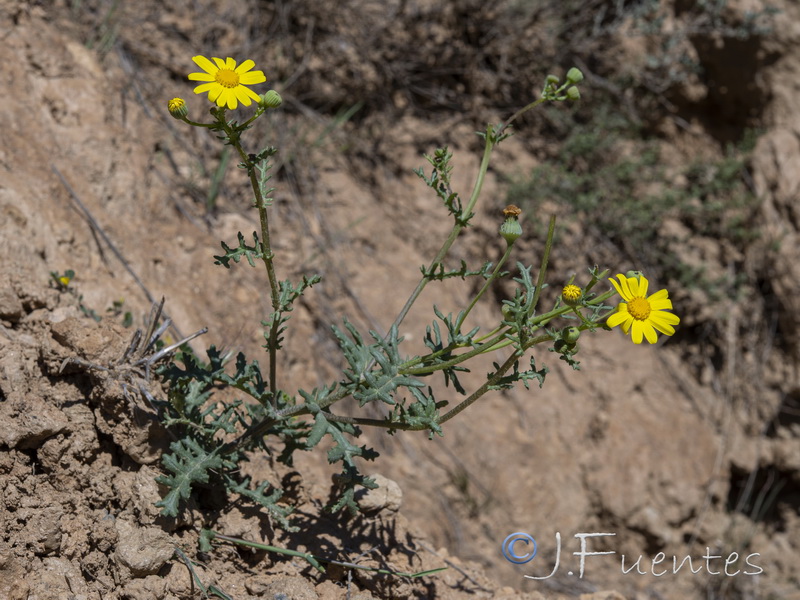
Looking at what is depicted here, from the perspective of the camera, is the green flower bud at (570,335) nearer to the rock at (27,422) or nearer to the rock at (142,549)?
the rock at (142,549)

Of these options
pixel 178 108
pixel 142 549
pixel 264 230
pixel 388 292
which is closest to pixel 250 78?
pixel 178 108

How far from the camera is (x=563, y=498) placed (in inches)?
187

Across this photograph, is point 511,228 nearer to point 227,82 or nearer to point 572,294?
point 572,294

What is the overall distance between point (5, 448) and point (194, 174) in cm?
219

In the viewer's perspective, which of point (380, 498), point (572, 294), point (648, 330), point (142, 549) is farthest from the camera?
point (380, 498)

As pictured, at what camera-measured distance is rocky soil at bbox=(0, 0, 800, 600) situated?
244cm

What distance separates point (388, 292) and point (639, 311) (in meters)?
2.72

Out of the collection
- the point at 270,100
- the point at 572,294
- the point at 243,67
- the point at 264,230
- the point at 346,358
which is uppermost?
the point at 243,67

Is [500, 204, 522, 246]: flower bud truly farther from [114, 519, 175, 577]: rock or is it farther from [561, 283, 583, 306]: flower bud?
[114, 519, 175, 577]: rock

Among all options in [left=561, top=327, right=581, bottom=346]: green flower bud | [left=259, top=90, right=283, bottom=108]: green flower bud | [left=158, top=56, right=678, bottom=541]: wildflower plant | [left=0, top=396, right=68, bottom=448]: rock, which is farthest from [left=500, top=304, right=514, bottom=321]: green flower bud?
[left=0, top=396, right=68, bottom=448]: rock

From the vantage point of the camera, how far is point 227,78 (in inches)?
82.0

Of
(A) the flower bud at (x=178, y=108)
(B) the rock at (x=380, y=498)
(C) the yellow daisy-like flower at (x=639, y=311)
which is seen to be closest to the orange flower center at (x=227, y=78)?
(A) the flower bud at (x=178, y=108)

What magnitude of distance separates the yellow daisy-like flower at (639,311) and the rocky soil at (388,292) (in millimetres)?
1149

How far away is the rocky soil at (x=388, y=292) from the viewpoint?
2441 millimetres
